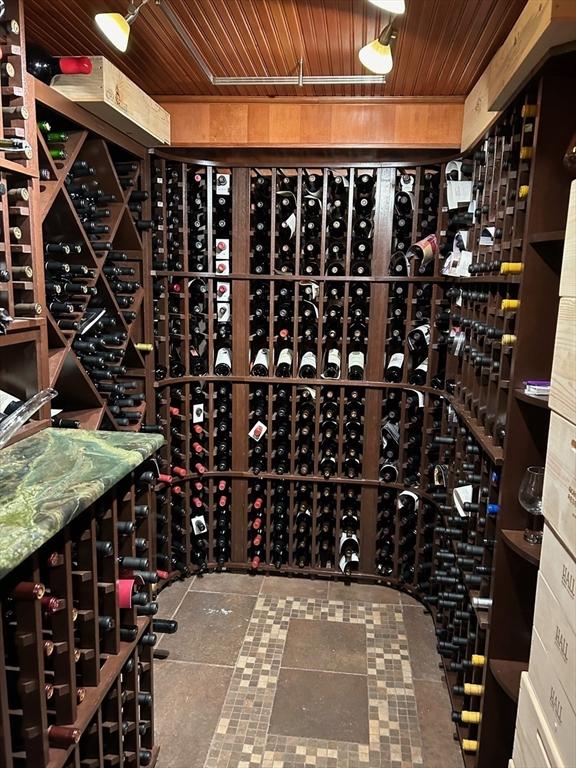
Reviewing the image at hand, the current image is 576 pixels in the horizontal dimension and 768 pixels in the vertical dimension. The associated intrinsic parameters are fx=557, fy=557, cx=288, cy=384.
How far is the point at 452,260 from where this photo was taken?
8.73 ft

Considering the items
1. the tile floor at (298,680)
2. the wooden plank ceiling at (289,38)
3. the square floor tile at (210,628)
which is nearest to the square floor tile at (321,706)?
the tile floor at (298,680)

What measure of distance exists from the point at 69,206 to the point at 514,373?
5.63 feet

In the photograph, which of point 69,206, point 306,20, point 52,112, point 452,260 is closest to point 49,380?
point 69,206

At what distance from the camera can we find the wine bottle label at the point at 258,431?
3328 millimetres

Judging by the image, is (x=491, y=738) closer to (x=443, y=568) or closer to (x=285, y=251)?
(x=443, y=568)

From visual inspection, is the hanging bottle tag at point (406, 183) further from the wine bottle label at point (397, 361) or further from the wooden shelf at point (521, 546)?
the wooden shelf at point (521, 546)

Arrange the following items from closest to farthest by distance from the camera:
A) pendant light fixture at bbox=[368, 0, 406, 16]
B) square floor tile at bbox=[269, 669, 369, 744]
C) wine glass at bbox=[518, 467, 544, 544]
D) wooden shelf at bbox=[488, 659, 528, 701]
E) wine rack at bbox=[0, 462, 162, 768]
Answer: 1. wine rack at bbox=[0, 462, 162, 768]
2. pendant light fixture at bbox=[368, 0, 406, 16]
3. wine glass at bbox=[518, 467, 544, 544]
4. wooden shelf at bbox=[488, 659, 528, 701]
5. square floor tile at bbox=[269, 669, 369, 744]

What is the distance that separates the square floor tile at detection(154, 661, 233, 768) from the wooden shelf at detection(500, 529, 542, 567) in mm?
1407

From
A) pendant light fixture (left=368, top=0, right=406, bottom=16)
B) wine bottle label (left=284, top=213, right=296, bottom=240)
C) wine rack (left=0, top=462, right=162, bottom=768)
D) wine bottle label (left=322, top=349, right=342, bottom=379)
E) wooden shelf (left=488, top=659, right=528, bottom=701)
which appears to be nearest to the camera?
wine rack (left=0, top=462, right=162, bottom=768)

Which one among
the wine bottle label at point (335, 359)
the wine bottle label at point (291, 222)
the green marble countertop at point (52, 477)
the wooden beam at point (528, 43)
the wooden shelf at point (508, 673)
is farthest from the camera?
the wine bottle label at point (335, 359)

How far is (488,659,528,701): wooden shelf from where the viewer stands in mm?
1717

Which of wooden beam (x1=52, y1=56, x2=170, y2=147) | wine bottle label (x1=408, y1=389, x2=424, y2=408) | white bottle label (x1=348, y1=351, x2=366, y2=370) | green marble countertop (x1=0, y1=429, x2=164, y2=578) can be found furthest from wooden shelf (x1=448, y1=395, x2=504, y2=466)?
wooden beam (x1=52, y1=56, x2=170, y2=147)

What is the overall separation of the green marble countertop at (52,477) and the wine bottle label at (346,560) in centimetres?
197

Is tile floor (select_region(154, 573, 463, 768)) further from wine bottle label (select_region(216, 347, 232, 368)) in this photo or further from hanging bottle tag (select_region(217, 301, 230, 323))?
hanging bottle tag (select_region(217, 301, 230, 323))
